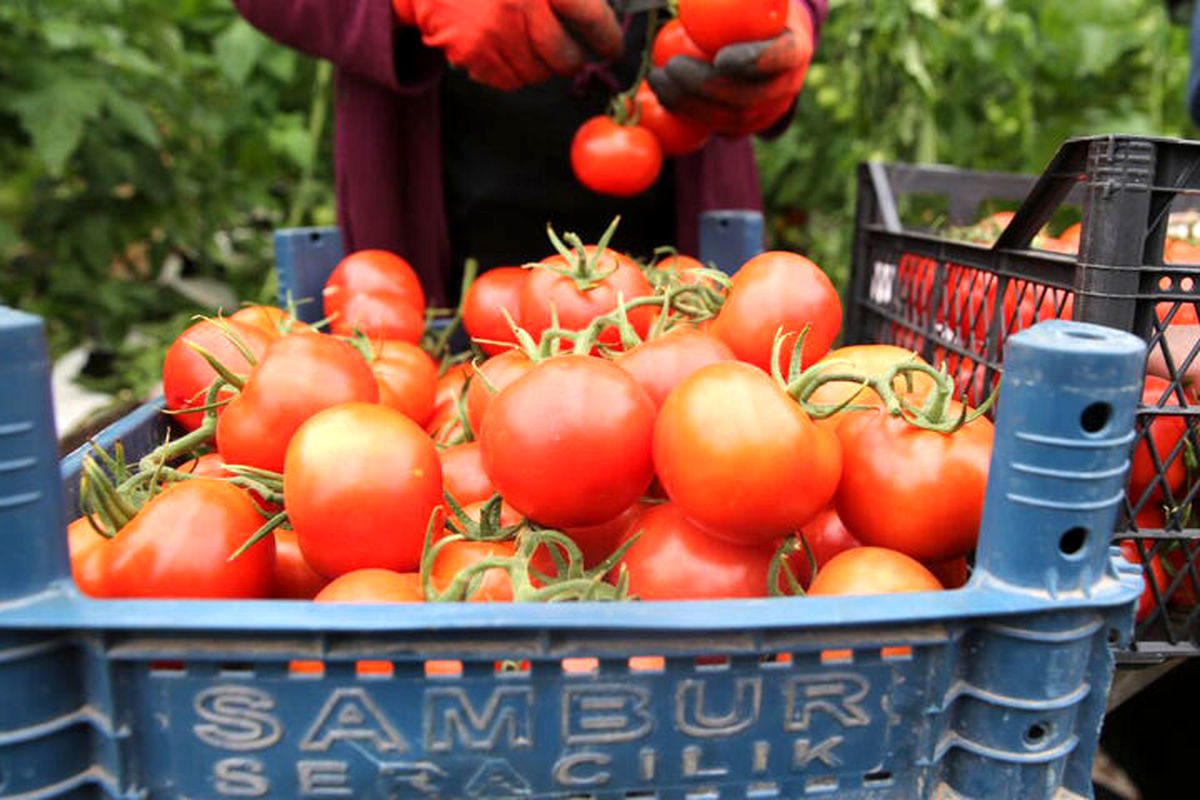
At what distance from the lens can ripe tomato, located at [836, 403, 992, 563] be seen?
2.44 feet

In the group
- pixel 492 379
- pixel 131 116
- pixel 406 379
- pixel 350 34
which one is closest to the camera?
pixel 492 379

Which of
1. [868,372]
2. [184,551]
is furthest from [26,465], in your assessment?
[868,372]

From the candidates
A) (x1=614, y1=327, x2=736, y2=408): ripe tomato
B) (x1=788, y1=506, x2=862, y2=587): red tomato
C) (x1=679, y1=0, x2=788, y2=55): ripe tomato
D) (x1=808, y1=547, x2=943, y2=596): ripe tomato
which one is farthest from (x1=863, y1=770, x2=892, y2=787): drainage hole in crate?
(x1=679, y1=0, x2=788, y2=55): ripe tomato

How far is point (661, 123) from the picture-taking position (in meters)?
1.53

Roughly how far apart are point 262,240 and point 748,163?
1960 millimetres

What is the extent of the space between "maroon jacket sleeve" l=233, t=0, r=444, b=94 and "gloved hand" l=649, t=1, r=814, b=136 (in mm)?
354

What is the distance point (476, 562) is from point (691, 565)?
16 centimetres

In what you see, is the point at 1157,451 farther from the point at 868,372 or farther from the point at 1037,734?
the point at 1037,734

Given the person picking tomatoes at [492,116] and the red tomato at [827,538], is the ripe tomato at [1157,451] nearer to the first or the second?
the red tomato at [827,538]

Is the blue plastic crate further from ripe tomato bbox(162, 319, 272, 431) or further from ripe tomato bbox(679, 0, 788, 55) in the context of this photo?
ripe tomato bbox(679, 0, 788, 55)

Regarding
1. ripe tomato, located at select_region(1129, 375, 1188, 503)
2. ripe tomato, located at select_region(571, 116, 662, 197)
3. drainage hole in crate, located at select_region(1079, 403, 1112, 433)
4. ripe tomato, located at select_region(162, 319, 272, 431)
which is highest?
ripe tomato, located at select_region(571, 116, 662, 197)

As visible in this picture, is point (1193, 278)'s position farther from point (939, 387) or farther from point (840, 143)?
point (840, 143)

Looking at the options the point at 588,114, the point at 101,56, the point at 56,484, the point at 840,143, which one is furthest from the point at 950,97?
the point at 56,484

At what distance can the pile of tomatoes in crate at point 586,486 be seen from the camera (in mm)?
703
